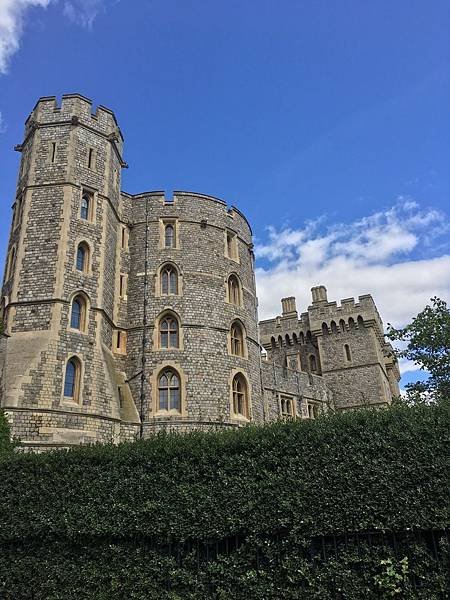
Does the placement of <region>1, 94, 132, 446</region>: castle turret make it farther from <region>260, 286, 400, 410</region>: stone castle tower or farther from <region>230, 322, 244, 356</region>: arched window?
<region>260, 286, 400, 410</region>: stone castle tower

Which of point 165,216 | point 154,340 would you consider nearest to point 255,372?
point 154,340

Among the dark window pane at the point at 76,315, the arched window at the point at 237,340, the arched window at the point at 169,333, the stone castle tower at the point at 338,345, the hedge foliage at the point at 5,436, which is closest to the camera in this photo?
the hedge foliage at the point at 5,436

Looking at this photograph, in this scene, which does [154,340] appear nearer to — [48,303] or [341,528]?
[48,303]

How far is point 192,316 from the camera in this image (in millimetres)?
19688

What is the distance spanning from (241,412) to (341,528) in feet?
39.9

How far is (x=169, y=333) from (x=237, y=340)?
3.22 m

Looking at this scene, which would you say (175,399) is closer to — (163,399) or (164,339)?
(163,399)

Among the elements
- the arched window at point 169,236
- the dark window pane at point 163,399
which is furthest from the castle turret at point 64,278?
the arched window at point 169,236

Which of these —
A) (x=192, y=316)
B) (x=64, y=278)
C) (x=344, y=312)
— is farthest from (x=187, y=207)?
(x=344, y=312)

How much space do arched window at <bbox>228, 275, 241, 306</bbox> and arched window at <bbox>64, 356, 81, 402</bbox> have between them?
7.97m

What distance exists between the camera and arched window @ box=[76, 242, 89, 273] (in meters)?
17.5

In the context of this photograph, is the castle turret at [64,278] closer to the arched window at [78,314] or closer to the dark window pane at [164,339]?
the arched window at [78,314]

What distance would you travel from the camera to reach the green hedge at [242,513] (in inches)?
289

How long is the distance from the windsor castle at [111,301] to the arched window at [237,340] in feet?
0.16
